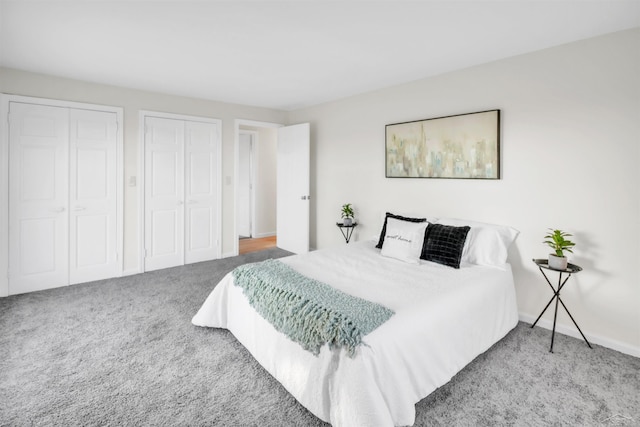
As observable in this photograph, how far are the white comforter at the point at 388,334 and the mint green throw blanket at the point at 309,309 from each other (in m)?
0.06

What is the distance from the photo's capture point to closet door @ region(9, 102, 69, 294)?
11.3 feet

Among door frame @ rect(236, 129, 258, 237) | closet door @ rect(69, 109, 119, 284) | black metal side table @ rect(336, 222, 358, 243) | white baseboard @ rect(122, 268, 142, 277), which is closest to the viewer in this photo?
closet door @ rect(69, 109, 119, 284)

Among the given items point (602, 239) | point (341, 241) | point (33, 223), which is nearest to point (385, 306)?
point (602, 239)

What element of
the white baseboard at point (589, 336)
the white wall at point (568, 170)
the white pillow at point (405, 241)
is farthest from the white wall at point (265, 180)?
the white baseboard at point (589, 336)

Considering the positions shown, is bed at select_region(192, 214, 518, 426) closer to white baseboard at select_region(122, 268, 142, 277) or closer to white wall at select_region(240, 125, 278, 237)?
white baseboard at select_region(122, 268, 142, 277)

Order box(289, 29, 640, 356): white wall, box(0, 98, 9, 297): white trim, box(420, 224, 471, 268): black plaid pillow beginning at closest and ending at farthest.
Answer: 1. box(289, 29, 640, 356): white wall
2. box(420, 224, 471, 268): black plaid pillow
3. box(0, 98, 9, 297): white trim

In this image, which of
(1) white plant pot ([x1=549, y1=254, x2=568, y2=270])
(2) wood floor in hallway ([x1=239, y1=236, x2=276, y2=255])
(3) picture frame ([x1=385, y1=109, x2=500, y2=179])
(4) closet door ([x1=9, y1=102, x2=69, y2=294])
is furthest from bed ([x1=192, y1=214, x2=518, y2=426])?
(2) wood floor in hallway ([x1=239, y1=236, x2=276, y2=255])

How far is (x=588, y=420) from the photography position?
1791 millimetres

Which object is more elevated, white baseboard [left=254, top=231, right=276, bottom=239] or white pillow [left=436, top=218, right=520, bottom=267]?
white pillow [left=436, top=218, right=520, bottom=267]

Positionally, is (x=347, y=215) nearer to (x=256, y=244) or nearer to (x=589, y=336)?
(x=256, y=244)

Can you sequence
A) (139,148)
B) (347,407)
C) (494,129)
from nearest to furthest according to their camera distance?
(347,407)
(494,129)
(139,148)

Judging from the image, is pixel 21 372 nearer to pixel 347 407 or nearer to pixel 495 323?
pixel 347 407

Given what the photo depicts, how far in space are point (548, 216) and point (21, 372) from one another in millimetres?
4060

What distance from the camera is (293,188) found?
5312mm
